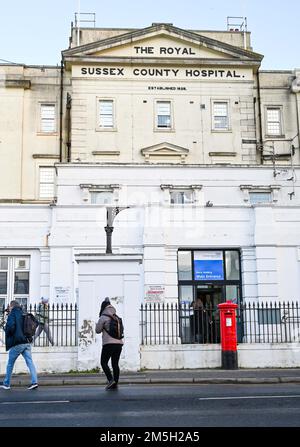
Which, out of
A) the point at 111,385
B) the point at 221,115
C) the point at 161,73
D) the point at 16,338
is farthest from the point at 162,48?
the point at 111,385

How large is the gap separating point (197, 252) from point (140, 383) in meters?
10.5

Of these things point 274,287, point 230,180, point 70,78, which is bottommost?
point 274,287

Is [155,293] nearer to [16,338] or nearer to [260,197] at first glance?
[260,197]

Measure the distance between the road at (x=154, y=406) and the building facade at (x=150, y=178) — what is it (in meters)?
3.96

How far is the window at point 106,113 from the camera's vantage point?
3512 cm

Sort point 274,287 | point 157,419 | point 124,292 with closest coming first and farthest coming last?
1. point 157,419
2. point 124,292
3. point 274,287

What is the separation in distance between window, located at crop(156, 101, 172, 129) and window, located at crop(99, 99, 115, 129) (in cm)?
256

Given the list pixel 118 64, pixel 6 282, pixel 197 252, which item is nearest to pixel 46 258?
pixel 6 282

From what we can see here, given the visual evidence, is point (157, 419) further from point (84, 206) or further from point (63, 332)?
point (84, 206)

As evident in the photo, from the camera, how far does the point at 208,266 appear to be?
2442 cm

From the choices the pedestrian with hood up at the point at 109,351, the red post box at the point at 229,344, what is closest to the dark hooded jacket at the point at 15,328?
the pedestrian with hood up at the point at 109,351

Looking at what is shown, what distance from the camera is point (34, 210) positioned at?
24.7 meters

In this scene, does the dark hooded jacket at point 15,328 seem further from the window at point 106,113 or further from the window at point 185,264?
the window at point 106,113

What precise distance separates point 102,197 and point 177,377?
13.7m
